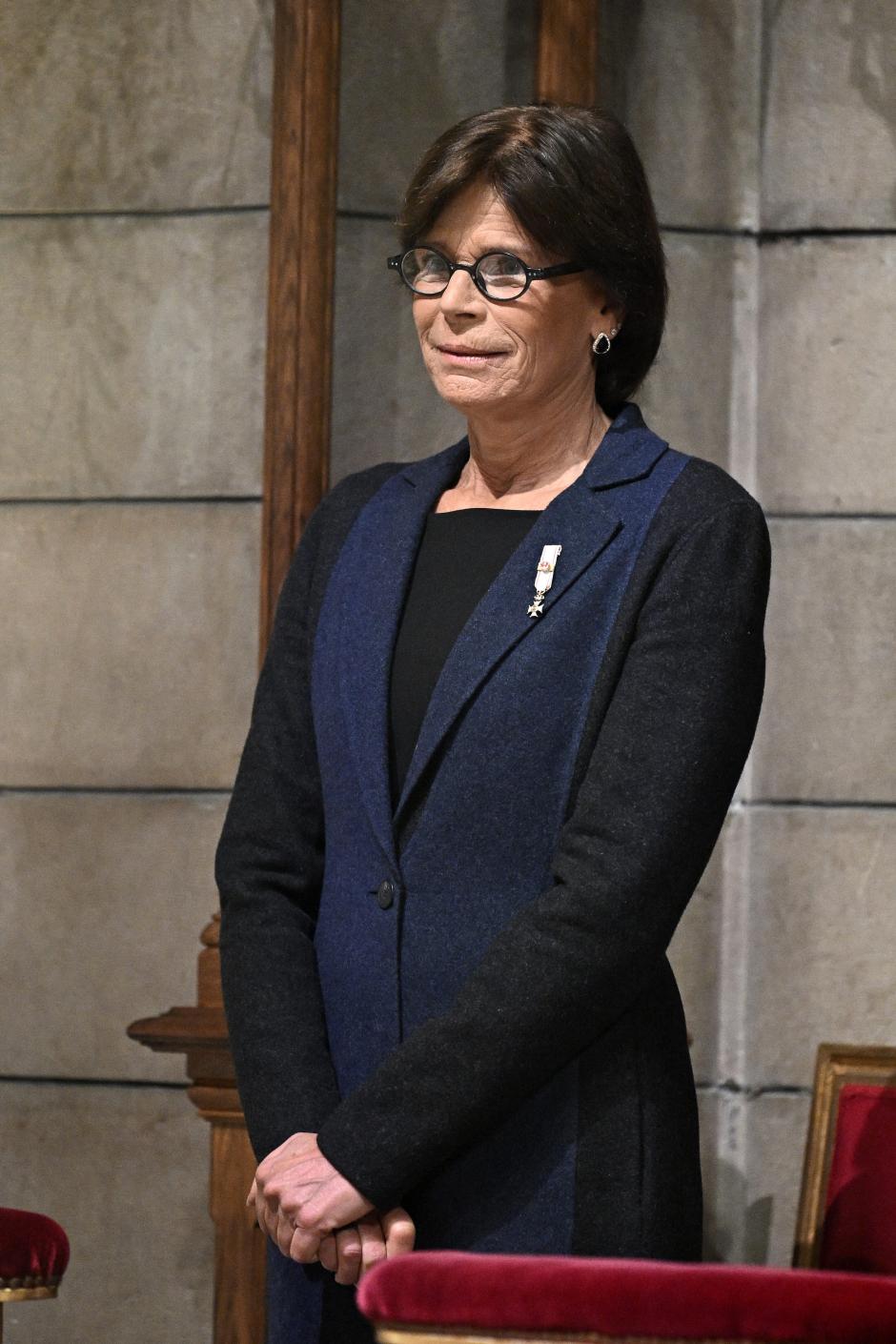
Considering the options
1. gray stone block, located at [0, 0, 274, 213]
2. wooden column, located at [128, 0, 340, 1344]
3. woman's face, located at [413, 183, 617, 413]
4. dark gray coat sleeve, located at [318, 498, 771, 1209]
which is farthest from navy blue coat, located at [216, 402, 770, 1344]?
gray stone block, located at [0, 0, 274, 213]

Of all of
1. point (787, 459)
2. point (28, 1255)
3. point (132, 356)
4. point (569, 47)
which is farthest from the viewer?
point (132, 356)

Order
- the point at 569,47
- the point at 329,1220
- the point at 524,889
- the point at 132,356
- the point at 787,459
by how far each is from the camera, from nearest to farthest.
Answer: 1. the point at 329,1220
2. the point at 524,889
3. the point at 569,47
4. the point at 787,459
5. the point at 132,356

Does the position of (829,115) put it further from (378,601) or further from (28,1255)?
(28,1255)

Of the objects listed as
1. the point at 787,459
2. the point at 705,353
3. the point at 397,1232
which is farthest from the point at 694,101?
the point at 397,1232

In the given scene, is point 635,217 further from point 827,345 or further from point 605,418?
point 827,345

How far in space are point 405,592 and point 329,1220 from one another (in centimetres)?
66

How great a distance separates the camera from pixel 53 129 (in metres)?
3.12

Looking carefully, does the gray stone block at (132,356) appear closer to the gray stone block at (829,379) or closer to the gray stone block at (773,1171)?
the gray stone block at (829,379)

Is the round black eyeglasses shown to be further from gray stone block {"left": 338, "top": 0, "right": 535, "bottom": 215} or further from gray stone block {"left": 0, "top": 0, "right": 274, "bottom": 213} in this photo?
gray stone block {"left": 0, "top": 0, "right": 274, "bottom": 213}

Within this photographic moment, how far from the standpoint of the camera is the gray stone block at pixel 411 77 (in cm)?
296

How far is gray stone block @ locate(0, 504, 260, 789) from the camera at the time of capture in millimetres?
3029

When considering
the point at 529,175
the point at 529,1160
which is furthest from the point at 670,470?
the point at 529,1160

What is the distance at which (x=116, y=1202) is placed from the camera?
302 cm

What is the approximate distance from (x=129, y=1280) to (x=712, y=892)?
3.73ft
